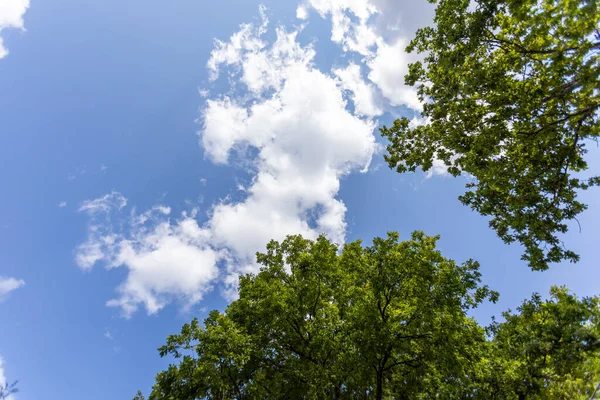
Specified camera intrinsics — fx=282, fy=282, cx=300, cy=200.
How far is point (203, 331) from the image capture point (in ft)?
52.0

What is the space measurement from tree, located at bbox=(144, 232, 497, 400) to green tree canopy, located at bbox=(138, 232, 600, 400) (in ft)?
0.20

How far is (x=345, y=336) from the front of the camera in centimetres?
1580

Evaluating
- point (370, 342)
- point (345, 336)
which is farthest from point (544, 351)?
point (345, 336)

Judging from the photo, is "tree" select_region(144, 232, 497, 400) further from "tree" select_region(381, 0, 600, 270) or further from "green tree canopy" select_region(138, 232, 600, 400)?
"tree" select_region(381, 0, 600, 270)

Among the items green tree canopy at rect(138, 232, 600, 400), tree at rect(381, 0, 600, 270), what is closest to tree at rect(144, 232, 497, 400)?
green tree canopy at rect(138, 232, 600, 400)

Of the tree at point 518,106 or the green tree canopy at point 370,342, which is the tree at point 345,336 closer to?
the green tree canopy at point 370,342

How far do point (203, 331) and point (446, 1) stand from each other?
19563mm

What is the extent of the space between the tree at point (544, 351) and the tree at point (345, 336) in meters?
1.26

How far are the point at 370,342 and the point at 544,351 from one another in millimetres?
7189

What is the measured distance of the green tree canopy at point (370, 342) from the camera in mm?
12508

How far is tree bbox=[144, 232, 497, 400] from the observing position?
14414 mm

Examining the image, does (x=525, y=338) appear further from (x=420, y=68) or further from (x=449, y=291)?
(x=420, y=68)

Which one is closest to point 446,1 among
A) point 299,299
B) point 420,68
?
point 420,68

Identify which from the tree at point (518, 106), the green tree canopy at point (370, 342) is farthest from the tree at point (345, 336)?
the tree at point (518, 106)
